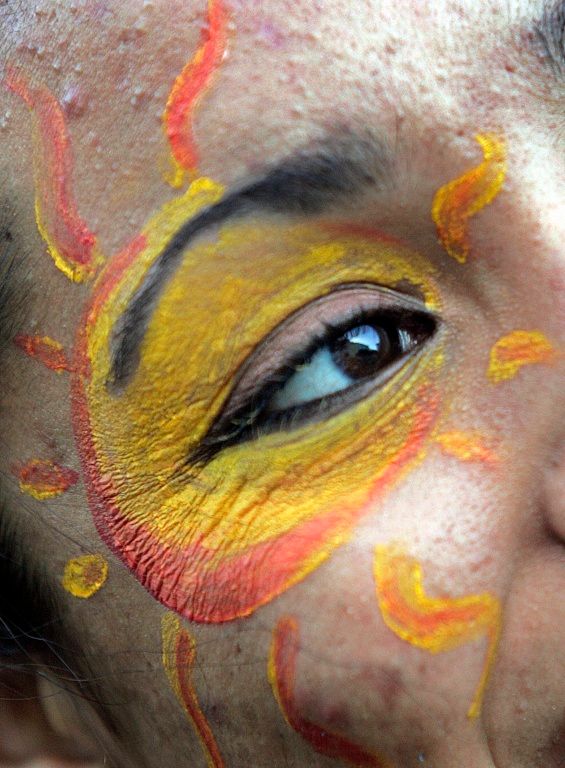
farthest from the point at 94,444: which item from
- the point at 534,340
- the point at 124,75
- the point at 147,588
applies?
the point at 534,340

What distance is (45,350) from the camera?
1.26m

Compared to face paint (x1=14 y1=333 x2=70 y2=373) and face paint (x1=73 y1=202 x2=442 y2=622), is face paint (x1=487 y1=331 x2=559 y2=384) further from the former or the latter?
face paint (x1=14 y1=333 x2=70 y2=373)

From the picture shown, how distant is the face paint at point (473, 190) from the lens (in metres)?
1.14

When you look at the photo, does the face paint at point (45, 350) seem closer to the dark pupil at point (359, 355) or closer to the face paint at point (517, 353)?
the dark pupil at point (359, 355)

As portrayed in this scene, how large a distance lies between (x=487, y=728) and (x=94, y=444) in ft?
2.08

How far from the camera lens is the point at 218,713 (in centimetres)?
123

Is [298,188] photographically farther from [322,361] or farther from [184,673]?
[184,673]

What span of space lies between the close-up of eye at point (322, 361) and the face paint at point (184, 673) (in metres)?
0.25

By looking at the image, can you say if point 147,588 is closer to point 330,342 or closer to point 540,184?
point 330,342

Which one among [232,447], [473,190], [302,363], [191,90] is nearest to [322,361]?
[302,363]

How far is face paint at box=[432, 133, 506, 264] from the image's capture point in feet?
3.73

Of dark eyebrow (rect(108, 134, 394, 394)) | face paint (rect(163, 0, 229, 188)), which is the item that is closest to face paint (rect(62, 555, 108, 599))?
dark eyebrow (rect(108, 134, 394, 394))

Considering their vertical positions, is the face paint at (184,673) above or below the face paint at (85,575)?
below

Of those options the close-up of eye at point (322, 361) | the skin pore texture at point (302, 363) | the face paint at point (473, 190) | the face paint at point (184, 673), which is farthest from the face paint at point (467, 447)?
the face paint at point (184, 673)
